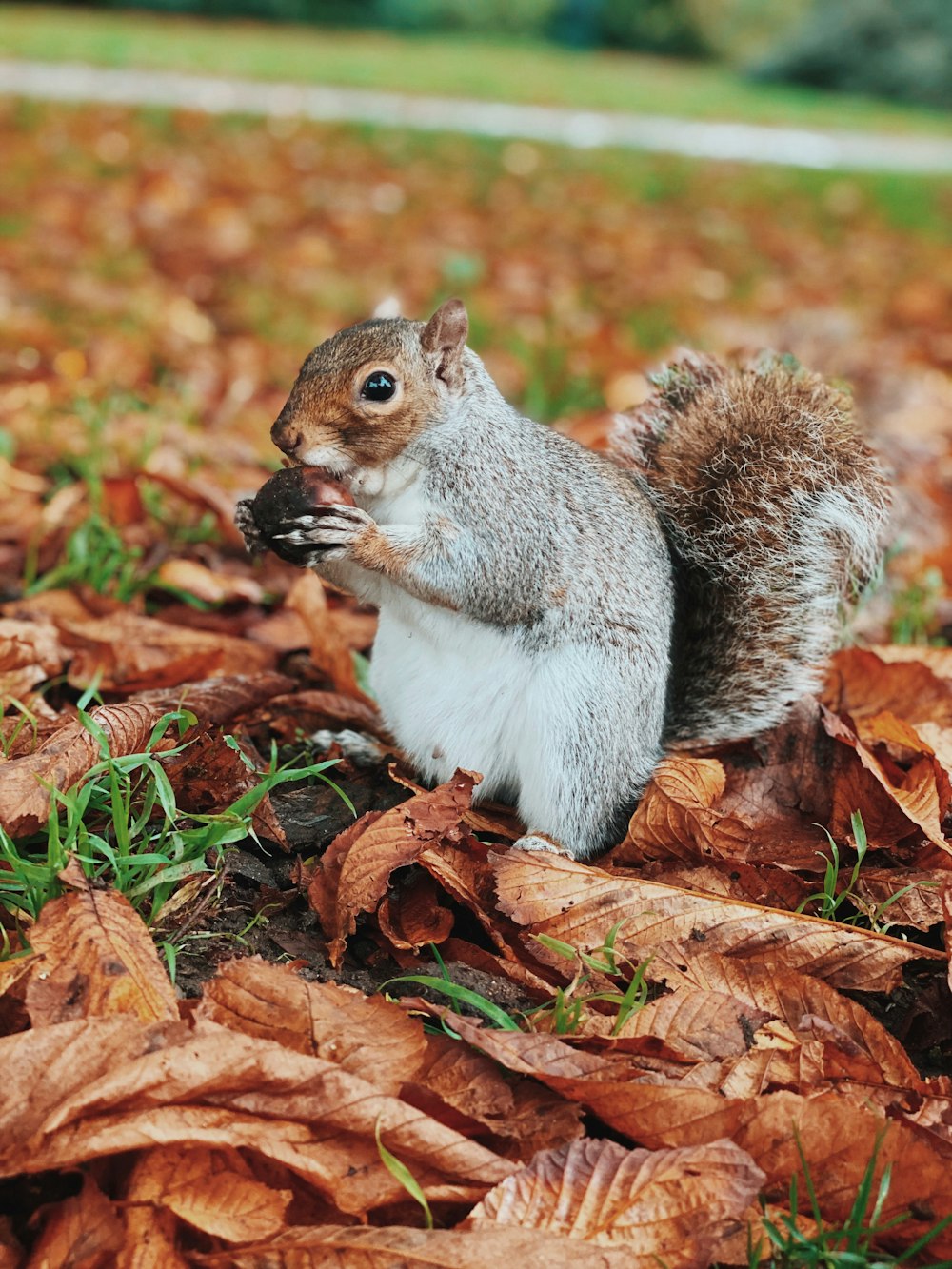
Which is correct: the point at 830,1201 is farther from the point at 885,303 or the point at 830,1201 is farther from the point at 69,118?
the point at 69,118

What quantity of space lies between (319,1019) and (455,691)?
61 cm

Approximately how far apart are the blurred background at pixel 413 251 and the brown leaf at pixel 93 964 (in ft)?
4.51

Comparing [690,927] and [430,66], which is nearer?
[690,927]

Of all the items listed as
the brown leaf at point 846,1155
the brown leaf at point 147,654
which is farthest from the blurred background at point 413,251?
the brown leaf at point 846,1155

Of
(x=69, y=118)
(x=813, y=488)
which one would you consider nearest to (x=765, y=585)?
(x=813, y=488)

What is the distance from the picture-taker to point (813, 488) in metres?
2.09

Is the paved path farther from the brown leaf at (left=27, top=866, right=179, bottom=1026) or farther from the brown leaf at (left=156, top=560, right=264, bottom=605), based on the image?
the brown leaf at (left=27, top=866, right=179, bottom=1026)

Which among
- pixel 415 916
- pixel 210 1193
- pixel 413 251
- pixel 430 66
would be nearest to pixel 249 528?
pixel 415 916

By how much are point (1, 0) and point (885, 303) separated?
1255 centimetres

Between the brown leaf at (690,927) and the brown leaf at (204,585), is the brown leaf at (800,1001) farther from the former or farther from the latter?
the brown leaf at (204,585)

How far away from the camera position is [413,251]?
246 inches

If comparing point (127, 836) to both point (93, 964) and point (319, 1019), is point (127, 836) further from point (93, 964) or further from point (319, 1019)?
point (319, 1019)

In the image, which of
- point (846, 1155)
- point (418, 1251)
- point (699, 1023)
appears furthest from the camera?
point (699, 1023)

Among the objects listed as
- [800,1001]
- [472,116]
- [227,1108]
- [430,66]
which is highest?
[430,66]
